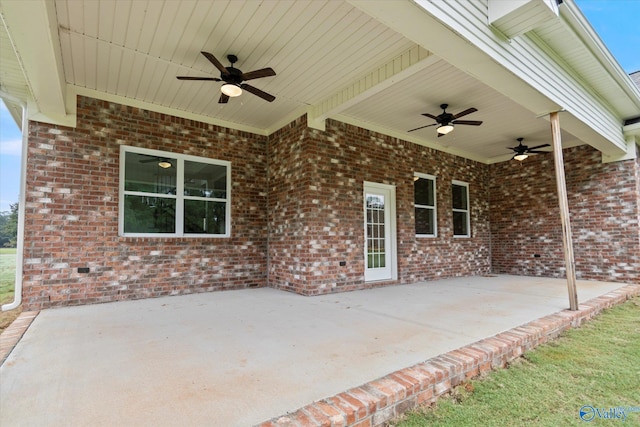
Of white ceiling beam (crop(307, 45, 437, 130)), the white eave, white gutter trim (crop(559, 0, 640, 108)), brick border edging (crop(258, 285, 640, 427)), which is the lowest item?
brick border edging (crop(258, 285, 640, 427))

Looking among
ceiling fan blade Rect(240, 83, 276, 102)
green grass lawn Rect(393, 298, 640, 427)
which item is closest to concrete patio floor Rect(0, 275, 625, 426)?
green grass lawn Rect(393, 298, 640, 427)

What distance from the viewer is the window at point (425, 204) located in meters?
7.28

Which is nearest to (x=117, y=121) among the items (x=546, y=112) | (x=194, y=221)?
(x=194, y=221)

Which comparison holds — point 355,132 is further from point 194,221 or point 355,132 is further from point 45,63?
point 45,63

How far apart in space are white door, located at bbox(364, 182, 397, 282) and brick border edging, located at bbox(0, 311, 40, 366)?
4.86 meters

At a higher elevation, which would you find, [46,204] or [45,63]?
[45,63]

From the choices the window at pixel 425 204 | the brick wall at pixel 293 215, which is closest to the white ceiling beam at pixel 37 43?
the brick wall at pixel 293 215

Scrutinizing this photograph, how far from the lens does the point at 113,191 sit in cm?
479

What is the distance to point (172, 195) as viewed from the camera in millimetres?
5355

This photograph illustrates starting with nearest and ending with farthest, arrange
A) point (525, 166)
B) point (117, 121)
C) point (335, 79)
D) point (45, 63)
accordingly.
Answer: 1. point (45, 63)
2. point (335, 79)
3. point (117, 121)
4. point (525, 166)

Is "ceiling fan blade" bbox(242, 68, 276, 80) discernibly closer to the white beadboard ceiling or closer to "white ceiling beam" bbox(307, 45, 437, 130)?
the white beadboard ceiling

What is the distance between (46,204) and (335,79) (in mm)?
4305

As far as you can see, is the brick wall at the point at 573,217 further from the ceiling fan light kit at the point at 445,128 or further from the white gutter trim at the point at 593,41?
the ceiling fan light kit at the point at 445,128

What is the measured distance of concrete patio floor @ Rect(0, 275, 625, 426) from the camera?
5.84 ft
